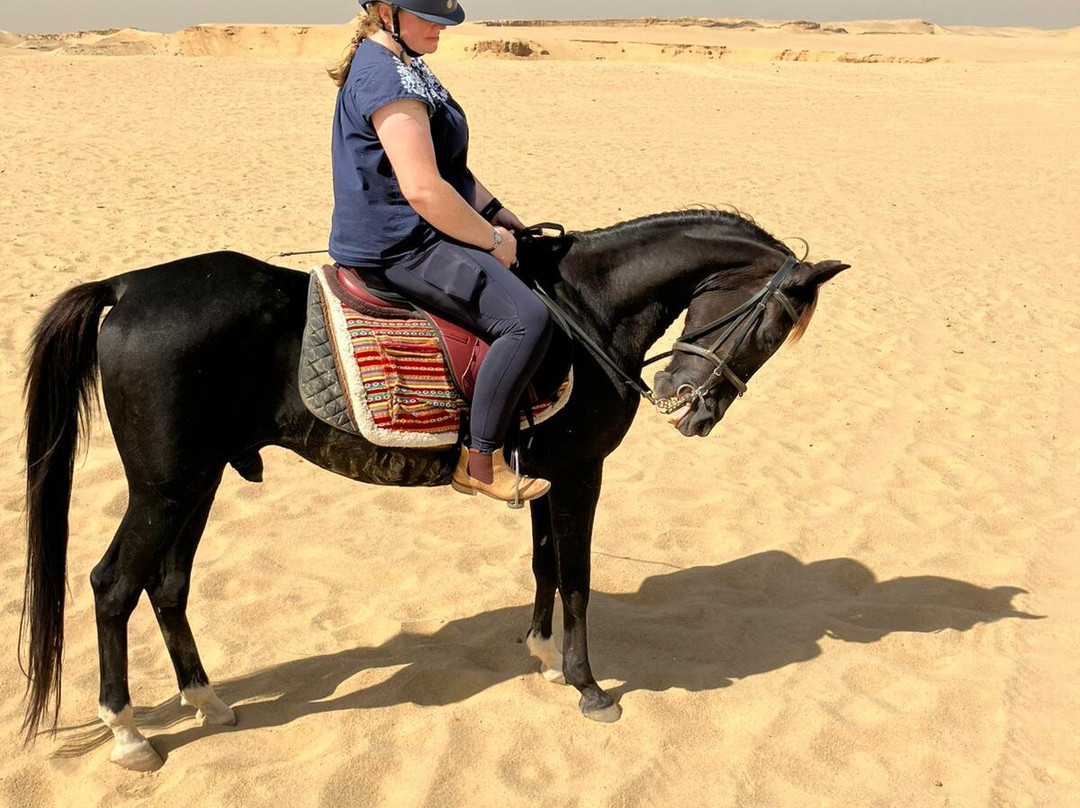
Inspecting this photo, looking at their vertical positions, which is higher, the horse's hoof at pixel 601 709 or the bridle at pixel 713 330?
the bridle at pixel 713 330

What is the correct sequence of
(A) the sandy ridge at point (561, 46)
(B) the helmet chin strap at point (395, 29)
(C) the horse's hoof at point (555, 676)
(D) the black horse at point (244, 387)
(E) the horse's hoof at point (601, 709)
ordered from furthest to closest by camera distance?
(A) the sandy ridge at point (561, 46) < (C) the horse's hoof at point (555, 676) < (E) the horse's hoof at point (601, 709) < (D) the black horse at point (244, 387) < (B) the helmet chin strap at point (395, 29)

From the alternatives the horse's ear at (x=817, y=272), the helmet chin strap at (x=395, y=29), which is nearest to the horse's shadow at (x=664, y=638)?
the horse's ear at (x=817, y=272)

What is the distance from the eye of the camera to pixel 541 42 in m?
41.2

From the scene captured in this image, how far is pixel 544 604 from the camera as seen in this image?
4.05m

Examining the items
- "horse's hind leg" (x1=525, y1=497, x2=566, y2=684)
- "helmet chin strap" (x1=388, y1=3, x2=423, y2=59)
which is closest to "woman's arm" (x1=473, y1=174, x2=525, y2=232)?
"helmet chin strap" (x1=388, y1=3, x2=423, y2=59)

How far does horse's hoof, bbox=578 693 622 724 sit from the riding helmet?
8.61 feet

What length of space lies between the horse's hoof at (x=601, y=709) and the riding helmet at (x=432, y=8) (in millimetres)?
2624

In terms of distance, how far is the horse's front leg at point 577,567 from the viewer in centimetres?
361

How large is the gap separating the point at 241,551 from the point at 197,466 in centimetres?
183

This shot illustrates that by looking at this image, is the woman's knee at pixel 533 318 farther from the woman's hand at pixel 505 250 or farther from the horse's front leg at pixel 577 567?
the horse's front leg at pixel 577 567

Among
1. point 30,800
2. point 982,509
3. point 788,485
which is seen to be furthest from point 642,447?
point 30,800

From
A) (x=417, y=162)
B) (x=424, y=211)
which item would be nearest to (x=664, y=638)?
(x=424, y=211)

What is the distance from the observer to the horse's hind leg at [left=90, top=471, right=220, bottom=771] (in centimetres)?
313

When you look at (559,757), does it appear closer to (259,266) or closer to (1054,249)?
(259,266)
